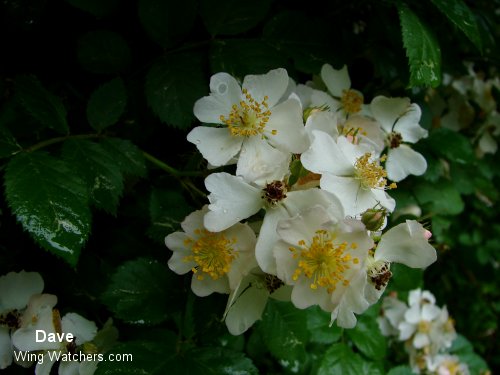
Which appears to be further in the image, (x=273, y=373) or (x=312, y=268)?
(x=273, y=373)

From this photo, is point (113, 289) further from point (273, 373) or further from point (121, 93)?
A: point (273, 373)

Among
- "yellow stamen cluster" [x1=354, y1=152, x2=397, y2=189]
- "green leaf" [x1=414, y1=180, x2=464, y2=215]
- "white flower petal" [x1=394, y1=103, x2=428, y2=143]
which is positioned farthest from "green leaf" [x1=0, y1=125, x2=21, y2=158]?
"green leaf" [x1=414, y1=180, x2=464, y2=215]

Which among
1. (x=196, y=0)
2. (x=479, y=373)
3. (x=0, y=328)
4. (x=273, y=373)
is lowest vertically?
(x=479, y=373)

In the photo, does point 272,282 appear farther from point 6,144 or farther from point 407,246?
point 6,144

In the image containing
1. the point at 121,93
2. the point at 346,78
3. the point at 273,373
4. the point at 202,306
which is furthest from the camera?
the point at 273,373

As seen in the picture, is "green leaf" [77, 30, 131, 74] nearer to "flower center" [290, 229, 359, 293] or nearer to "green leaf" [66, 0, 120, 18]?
"green leaf" [66, 0, 120, 18]

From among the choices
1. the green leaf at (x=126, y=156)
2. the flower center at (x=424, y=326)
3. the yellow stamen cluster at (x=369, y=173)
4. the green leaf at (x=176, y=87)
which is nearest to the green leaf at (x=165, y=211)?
the green leaf at (x=126, y=156)

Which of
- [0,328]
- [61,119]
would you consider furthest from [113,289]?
[61,119]
